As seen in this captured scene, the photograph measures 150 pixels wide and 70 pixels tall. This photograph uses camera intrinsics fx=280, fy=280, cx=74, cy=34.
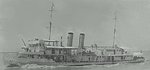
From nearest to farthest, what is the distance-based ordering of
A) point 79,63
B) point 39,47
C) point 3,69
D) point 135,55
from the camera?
point 3,69
point 39,47
point 79,63
point 135,55

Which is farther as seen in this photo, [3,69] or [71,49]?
[71,49]

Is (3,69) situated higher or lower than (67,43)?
lower

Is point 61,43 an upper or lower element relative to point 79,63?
upper

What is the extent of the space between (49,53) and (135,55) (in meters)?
24.5

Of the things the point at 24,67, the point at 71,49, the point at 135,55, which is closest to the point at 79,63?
the point at 71,49

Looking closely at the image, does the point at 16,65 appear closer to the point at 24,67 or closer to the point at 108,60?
the point at 24,67

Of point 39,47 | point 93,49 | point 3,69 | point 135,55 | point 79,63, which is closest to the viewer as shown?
point 3,69

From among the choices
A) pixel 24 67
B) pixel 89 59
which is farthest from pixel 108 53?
pixel 24 67

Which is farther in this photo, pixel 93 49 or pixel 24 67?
pixel 93 49

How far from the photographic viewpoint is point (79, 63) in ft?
154

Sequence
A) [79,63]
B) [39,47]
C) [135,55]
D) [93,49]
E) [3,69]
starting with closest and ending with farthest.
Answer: [3,69] < [39,47] < [79,63] < [93,49] < [135,55]

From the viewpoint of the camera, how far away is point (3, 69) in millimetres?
40781

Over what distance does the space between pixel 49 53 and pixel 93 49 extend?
9.90 metres

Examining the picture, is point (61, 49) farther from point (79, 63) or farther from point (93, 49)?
point (93, 49)
